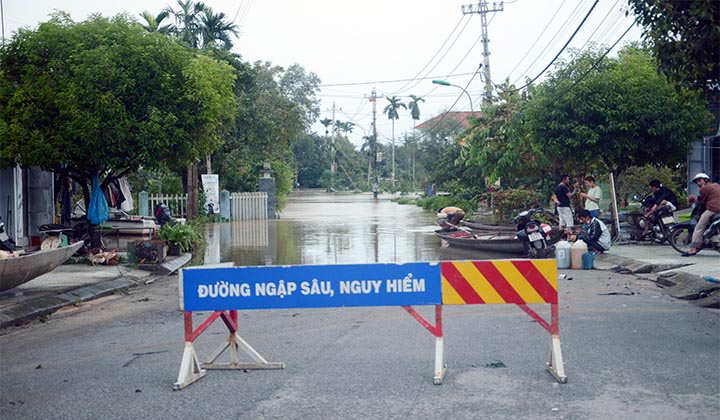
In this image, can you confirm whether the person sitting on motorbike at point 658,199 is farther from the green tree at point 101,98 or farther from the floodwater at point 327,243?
the green tree at point 101,98

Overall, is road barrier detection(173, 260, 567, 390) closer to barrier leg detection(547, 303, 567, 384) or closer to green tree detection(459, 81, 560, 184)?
barrier leg detection(547, 303, 567, 384)

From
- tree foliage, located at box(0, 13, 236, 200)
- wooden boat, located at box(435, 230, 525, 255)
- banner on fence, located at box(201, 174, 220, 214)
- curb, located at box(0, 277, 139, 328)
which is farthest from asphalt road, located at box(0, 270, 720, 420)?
banner on fence, located at box(201, 174, 220, 214)

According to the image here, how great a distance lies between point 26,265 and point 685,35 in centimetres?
914

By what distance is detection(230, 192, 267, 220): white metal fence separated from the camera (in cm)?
3700

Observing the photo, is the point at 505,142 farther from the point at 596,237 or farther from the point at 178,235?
the point at 178,235

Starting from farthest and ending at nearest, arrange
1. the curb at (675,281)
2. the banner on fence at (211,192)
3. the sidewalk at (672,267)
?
1. the banner on fence at (211,192)
2. the sidewalk at (672,267)
3. the curb at (675,281)

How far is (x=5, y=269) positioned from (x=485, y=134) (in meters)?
20.8

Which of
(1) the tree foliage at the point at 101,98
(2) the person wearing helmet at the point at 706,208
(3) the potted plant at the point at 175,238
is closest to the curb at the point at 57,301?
(1) the tree foliage at the point at 101,98

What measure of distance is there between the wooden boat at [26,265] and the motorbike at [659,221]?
1318cm

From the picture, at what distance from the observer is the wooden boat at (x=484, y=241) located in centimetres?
1945

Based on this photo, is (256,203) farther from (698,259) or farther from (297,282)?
(297,282)

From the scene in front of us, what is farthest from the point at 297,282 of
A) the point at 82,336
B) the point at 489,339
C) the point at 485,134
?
the point at 485,134

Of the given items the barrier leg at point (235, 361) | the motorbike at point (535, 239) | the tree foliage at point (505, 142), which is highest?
the tree foliage at point (505, 142)

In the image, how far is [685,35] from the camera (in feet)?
32.2
